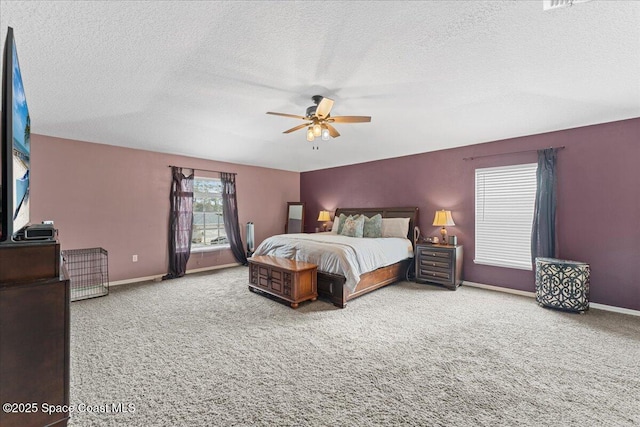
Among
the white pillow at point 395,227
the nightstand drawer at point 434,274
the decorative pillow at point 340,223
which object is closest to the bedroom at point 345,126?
the white pillow at point 395,227

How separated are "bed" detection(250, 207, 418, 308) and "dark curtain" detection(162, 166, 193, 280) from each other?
5.58 ft

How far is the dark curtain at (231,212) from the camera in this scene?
588 centimetres

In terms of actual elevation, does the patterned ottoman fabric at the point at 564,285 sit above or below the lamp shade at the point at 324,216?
below

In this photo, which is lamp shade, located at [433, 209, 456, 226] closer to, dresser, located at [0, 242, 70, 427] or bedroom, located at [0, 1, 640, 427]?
bedroom, located at [0, 1, 640, 427]

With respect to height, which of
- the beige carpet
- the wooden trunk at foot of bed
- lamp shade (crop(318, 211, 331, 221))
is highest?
lamp shade (crop(318, 211, 331, 221))

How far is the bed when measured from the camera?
3.58 meters

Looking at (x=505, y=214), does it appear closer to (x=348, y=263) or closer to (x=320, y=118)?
(x=348, y=263)

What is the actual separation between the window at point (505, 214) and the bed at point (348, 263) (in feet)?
4.07

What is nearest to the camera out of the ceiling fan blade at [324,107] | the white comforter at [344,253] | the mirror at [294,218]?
the ceiling fan blade at [324,107]

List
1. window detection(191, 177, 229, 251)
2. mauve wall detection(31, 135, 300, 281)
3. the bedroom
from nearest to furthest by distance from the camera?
the bedroom, mauve wall detection(31, 135, 300, 281), window detection(191, 177, 229, 251)

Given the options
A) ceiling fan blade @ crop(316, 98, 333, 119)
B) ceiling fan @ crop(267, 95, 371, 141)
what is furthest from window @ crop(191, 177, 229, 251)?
ceiling fan blade @ crop(316, 98, 333, 119)

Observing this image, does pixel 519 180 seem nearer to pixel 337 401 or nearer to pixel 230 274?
pixel 337 401

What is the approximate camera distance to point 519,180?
4.14m

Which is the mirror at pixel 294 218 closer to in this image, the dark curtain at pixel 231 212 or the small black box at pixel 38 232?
the dark curtain at pixel 231 212
